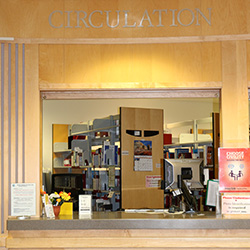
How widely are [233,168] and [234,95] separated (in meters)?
0.70

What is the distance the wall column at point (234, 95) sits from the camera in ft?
14.6

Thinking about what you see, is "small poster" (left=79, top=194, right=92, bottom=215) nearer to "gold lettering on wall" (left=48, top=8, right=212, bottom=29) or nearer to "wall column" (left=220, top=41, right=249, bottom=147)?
"wall column" (left=220, top=41, right=249, bottom=147)

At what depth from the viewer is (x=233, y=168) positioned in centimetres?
441

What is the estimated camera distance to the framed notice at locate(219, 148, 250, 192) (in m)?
4.40

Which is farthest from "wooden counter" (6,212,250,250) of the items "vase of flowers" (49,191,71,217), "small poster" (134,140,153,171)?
"small poster" (134,140,153,171)

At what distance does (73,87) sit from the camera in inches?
176

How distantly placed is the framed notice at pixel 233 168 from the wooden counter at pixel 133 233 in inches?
15.0

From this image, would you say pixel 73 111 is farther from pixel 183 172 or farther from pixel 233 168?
pixel 233 168

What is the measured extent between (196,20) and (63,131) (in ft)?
20.7

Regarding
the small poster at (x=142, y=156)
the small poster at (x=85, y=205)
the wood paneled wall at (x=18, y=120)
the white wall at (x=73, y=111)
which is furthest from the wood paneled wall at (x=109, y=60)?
the white wall at (x=73, y=111)

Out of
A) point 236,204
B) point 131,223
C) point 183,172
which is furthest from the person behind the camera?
point 183,172

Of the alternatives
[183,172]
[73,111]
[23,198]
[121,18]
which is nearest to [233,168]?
[183,172]

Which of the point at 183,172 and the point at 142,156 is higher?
the point at 142,156

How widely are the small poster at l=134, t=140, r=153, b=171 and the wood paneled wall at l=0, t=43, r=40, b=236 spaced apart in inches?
158
